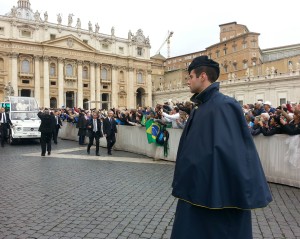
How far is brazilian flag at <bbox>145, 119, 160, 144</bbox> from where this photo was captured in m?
12.0

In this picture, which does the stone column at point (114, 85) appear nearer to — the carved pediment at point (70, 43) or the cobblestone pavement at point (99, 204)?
the carved pediment at point (70, 43)

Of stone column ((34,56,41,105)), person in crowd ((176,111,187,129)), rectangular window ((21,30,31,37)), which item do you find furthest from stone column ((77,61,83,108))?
person in crowd ((176,111,187,129))

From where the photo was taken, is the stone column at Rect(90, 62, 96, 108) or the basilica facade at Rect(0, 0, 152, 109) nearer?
the basilica facade at Rect(0, 0, 152, 109)

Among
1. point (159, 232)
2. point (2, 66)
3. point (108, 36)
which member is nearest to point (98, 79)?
point (108, 36)

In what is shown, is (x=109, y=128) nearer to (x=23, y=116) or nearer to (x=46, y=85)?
(x=23, y=116)

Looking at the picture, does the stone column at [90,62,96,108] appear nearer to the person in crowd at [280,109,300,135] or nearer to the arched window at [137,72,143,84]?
the arched window at [137,72,143,84]

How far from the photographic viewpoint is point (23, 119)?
18188 millimetres

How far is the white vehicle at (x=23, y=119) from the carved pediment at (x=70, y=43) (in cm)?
4443

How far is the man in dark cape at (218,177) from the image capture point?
2.40 meters

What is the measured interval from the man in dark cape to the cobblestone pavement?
233cm

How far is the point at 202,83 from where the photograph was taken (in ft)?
9.14

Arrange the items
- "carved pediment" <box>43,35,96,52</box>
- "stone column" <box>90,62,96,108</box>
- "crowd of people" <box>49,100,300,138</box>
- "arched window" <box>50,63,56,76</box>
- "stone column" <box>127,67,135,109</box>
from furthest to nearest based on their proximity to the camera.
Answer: "stone column" <box>127,67,135,109</box>, "stone column" <box>90,62,96,108</box>, "arched window" <box>50,63,56,76</box>, "carved pediment" <box>43,35,96,52</box>, "crowd of people" <box>49,100,300,138</box>

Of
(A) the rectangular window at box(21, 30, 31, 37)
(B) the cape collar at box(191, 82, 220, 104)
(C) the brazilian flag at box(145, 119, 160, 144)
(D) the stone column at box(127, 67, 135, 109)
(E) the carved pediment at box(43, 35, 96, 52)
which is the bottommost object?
(C) the brazilian flag at box(145, 119, 160, 144)

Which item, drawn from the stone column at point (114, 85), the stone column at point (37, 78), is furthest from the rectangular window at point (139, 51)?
the stone column at point (37, 78)
